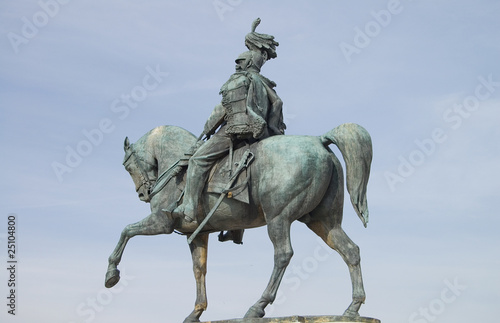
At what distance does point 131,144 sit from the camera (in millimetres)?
15789

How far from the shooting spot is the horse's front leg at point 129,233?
48.3 ft

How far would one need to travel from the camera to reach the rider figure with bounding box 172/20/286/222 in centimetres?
1423

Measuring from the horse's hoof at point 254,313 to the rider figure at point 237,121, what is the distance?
165 cm

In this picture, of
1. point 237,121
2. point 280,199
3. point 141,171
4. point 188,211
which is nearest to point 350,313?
point 280,199

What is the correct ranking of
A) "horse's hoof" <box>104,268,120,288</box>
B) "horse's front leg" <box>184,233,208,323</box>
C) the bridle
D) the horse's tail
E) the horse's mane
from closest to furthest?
the horse's tail → "horse's hoof" <box>104,268,120,288</box> → "horse's front leg" <box>184,233,208,323</box> → the horse's mane → the bridle

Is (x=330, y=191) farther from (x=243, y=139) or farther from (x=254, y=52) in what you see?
(x=254, y=52)

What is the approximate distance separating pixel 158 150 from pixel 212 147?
1329mm

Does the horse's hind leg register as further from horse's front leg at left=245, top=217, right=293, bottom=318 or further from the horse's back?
horse's front leg at left=245, top=217, right=293, bottom=318

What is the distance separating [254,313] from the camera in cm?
1351

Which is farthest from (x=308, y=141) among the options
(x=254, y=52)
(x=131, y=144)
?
(x=131, y=144)

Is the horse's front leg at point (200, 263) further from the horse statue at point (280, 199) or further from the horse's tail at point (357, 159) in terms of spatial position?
the horse's tail at point (357, 159)

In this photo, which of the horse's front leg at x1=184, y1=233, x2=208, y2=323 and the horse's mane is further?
the horse's mane

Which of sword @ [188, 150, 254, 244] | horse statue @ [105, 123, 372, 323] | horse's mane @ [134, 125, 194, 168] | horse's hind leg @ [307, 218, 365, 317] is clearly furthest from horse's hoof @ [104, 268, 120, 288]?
horse's hind leg @ [307, 218, 365, 317]

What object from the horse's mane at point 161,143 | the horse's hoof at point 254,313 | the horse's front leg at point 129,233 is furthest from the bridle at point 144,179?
the horse's hoof at point 254,313
